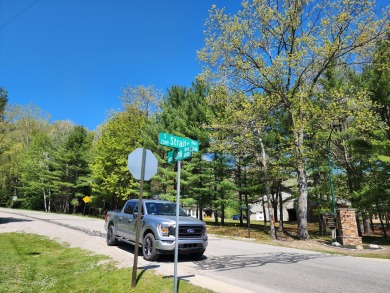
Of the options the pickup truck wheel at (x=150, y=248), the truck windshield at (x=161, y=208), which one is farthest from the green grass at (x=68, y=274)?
the truck windshield at (x=161, y=208)

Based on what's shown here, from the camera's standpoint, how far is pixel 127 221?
36.5 ft

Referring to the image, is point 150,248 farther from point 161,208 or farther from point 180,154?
point 180,154

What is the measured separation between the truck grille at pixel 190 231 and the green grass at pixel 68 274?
184cm

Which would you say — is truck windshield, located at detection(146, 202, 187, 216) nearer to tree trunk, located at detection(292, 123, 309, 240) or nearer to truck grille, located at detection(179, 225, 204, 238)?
truck grille, located at detection(179, 225, 204, 238)

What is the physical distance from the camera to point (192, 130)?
28141 millimetres

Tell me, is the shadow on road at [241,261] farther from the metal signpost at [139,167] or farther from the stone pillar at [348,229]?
the stone pillar at [348,229]

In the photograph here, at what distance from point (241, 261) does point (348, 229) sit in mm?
8246

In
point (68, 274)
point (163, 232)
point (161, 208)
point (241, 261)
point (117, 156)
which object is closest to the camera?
point (68, 274)

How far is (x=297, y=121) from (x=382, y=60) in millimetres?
7812

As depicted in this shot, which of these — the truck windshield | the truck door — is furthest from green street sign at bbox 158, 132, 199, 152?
the truck door

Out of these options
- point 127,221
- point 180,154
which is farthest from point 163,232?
point 180,154

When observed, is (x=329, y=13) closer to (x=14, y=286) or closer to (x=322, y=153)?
(x=322, y=153)

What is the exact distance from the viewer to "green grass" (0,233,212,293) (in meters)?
6.68

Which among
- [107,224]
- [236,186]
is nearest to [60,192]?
[236,186]
